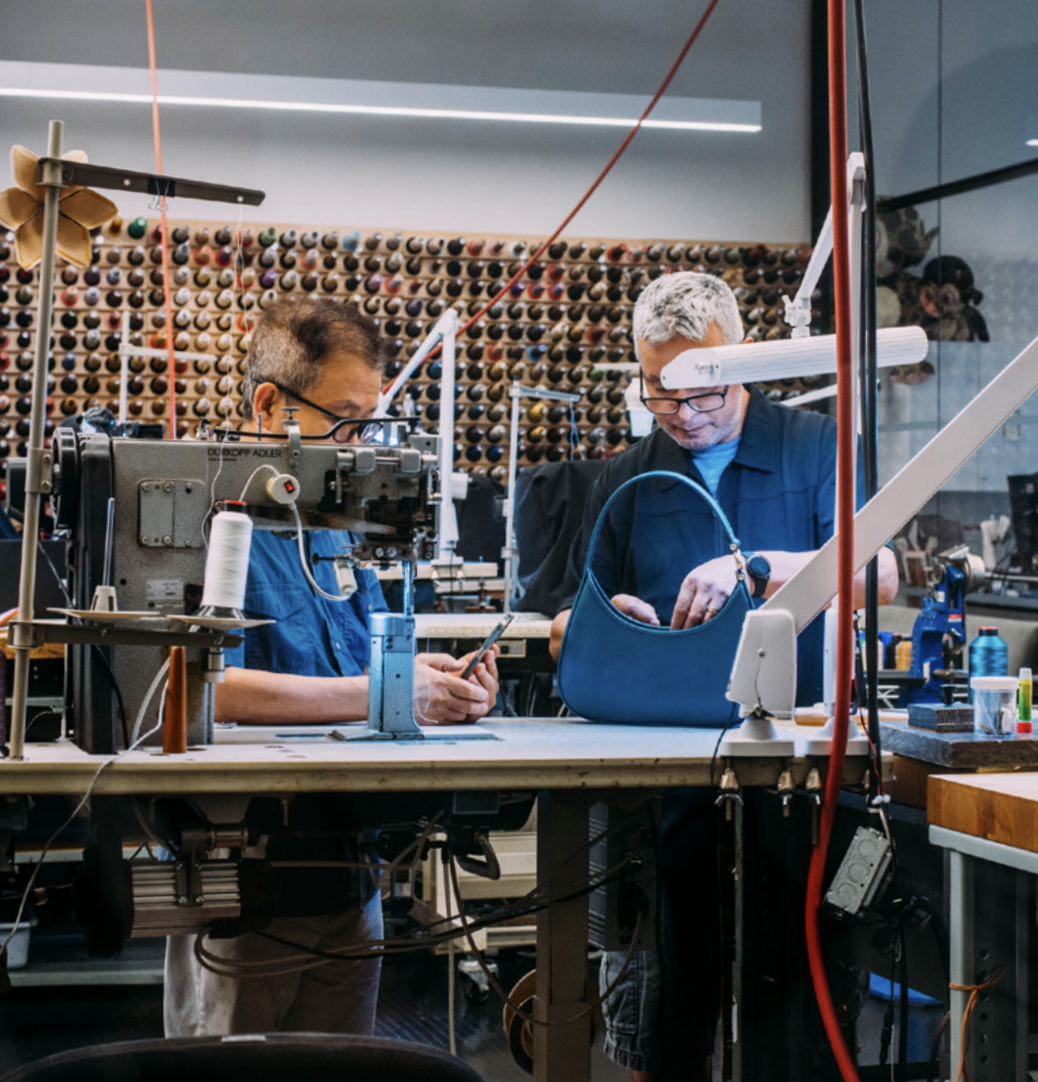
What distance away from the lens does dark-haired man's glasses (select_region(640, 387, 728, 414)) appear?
6.70ft

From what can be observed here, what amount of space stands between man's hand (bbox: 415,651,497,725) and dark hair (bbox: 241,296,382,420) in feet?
1.51

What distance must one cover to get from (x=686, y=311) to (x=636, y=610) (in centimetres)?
58

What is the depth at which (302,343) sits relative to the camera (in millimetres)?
1833

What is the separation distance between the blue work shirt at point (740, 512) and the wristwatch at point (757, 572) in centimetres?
37

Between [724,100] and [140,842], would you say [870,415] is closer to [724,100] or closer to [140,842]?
[140,842]

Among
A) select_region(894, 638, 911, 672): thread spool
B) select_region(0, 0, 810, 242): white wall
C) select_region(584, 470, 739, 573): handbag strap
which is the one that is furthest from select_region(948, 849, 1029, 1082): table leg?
select_region(0, 0, 810, 242): white wall

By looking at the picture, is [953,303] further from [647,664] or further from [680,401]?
[647,664]

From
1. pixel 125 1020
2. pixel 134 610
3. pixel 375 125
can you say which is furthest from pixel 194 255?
pixel 134 610

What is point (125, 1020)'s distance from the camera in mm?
2980

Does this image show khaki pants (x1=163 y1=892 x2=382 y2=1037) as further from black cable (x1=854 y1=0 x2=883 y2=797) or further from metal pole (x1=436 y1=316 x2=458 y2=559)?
metal pole (x1=436 y1=316 x2=458 y2=559)

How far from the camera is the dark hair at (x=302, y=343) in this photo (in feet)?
5.98

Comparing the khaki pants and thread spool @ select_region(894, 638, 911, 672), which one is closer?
the khaki pants

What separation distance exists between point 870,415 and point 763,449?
0.89 meters

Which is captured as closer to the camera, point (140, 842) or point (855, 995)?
point (140, 842)
